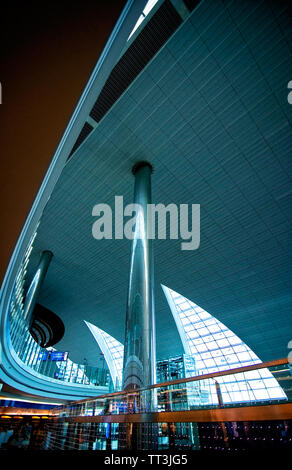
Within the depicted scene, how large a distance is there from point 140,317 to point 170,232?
33.2 feet

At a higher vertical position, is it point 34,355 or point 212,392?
point 34,355

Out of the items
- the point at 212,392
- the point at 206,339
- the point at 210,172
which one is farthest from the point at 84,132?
the point at 206,339

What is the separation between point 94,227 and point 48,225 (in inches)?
148

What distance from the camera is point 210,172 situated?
14.5 m

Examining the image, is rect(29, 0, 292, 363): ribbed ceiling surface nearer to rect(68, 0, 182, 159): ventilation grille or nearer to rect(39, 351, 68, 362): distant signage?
rect(68, 0, 182, 159): ventilation grille

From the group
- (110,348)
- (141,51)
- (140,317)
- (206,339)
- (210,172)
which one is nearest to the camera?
(140,317)

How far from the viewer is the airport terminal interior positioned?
3.82 metres

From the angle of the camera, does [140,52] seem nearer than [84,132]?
Yes

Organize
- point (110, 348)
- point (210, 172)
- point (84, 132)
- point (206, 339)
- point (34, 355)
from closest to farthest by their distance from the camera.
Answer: point (84, 132) → point (210, 172) → point (34, 355) → point (206, 339) → point (110, 348)

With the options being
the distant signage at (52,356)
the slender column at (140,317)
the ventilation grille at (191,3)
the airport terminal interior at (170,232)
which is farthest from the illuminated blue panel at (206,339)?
the ventilation grille at (191,3)

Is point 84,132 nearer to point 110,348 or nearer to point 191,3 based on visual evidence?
point 191,3

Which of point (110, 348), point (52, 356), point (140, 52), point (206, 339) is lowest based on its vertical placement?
point (52, 356)

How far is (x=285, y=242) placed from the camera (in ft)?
55.5

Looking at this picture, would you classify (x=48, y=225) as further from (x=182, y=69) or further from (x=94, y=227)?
(x=182, y=69)
